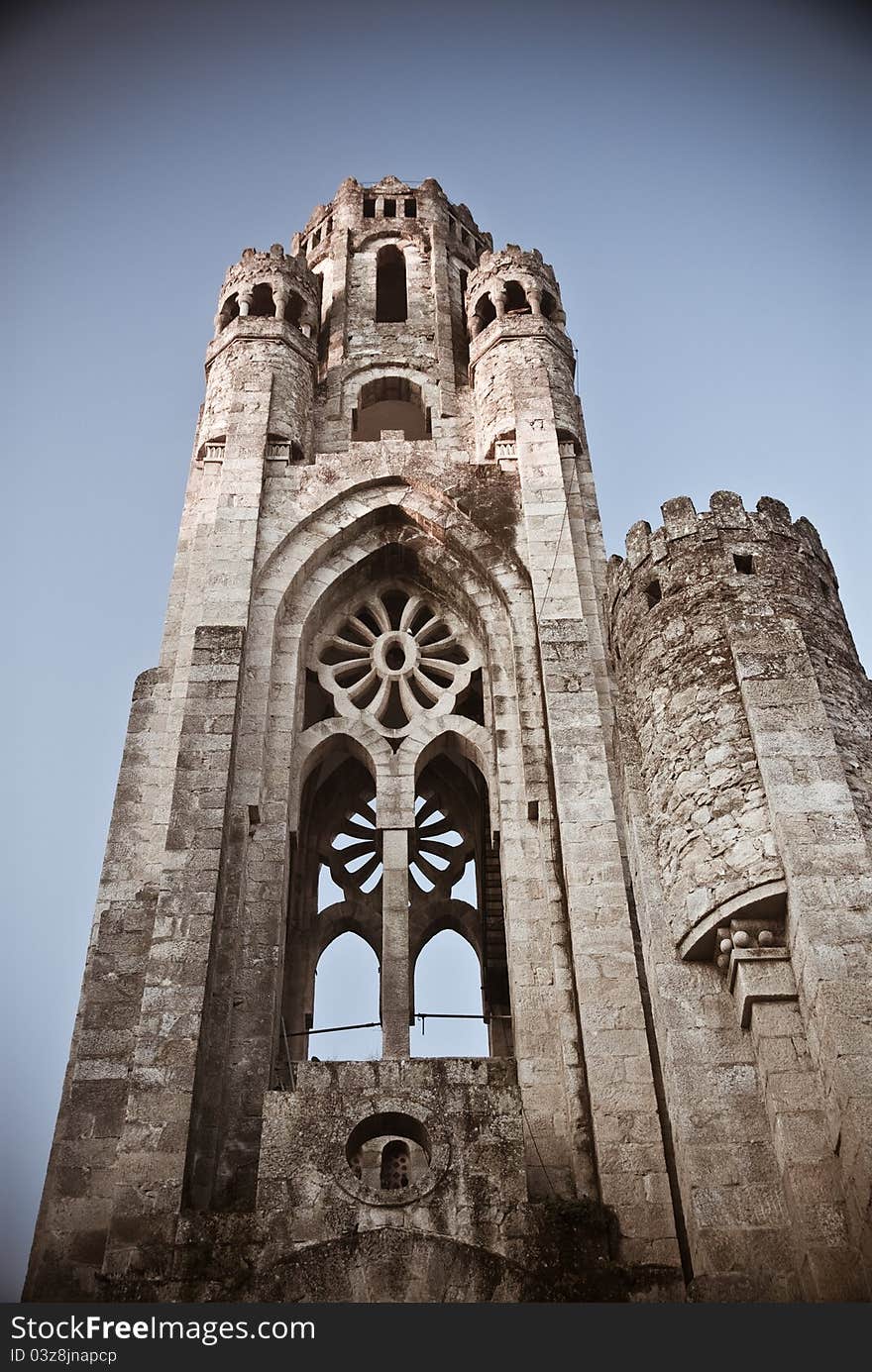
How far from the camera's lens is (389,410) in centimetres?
2180

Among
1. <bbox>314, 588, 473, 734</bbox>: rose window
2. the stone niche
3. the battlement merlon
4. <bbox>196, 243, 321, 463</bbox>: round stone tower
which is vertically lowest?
the stone niche

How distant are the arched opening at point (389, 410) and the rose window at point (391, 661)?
3483 mm

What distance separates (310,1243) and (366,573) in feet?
28.9

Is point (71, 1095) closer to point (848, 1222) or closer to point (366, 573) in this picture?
point (848, 1222)

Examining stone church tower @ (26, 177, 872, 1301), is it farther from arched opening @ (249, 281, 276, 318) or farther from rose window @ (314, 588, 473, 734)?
arched opening @ (249, 281, 276, 318)

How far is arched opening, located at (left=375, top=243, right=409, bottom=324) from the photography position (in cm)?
2297

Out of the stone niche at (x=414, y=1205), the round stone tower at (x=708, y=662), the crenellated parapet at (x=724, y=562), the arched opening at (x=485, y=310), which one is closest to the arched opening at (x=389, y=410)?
the arched opening at (x=485, y=310)

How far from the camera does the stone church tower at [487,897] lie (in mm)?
9930

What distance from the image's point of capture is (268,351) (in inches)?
747

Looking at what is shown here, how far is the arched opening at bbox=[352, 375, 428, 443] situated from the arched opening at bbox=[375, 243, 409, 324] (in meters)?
1.94

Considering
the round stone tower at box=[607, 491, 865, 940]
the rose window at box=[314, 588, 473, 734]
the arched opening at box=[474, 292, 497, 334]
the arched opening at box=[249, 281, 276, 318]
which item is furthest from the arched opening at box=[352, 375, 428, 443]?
the round stone tower at box=[607, 491, 865, 940]

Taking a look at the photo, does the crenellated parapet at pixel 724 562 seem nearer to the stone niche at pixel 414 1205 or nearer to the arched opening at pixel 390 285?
the stone niche at pixel 414 1205

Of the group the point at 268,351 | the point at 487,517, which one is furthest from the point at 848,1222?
the point at 268,351

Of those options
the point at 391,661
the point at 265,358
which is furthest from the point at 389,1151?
the point at 265,358
